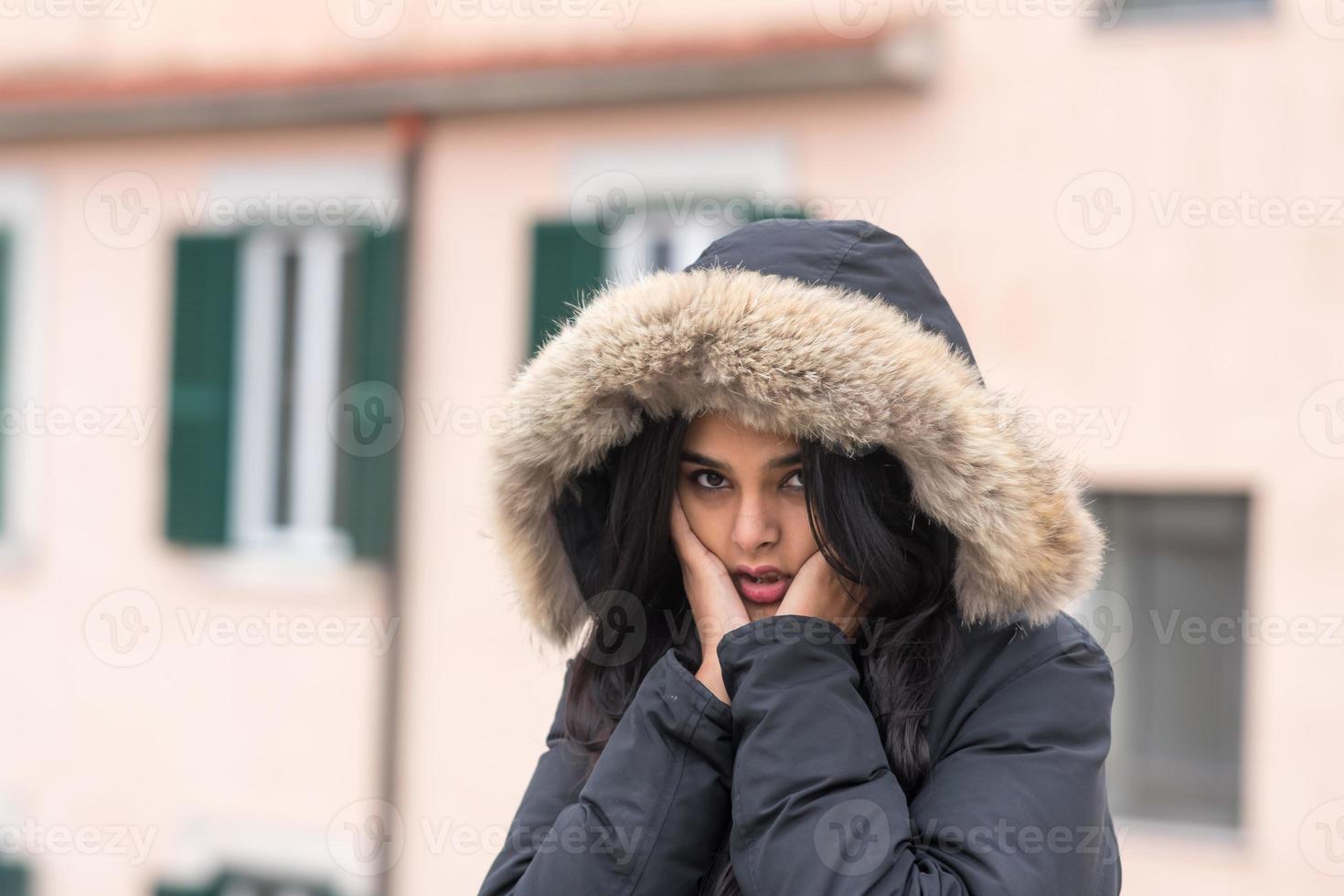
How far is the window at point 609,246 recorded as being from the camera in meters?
6.42

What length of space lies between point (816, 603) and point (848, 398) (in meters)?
0.29

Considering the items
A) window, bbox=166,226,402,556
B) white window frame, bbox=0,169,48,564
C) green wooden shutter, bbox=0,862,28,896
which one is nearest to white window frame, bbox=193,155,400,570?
window, bbox=166,226,402,556

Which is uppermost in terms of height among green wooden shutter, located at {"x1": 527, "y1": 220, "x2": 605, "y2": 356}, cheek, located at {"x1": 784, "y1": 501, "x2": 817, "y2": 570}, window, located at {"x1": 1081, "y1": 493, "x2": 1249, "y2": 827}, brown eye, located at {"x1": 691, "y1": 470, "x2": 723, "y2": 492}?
green wooden shutter, located at {"x1": 527, "y1": 220, "x2": 605, "y2": 356}

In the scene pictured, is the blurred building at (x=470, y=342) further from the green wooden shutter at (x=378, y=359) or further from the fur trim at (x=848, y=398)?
the fur trim at (x=848, y=398)

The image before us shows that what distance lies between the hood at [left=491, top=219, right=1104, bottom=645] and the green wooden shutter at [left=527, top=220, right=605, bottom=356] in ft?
14.7

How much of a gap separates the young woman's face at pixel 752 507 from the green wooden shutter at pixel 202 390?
5.88 metres

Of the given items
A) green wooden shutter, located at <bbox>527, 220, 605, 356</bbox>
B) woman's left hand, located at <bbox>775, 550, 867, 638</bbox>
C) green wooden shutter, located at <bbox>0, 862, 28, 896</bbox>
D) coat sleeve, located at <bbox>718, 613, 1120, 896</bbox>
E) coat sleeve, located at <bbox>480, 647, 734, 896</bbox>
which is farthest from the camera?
green wooden shutter, located at <bbox>0, 862, 28, 896</bbox>

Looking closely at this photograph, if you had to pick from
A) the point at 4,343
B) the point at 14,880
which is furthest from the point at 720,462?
the point at 14,880

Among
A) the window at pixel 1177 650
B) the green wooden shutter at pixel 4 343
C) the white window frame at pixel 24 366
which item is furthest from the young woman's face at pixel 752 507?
the green wooden shutter at pixel 4 343

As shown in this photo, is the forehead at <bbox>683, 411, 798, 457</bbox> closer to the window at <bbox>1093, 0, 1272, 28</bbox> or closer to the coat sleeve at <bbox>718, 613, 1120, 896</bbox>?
the coat sleeve at <bbox>718, 613, 1120, 896</bbox>

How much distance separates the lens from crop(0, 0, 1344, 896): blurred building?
556 centimetres

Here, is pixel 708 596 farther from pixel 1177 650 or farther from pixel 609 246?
pixel 609 246

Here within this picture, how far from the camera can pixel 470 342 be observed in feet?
22.6

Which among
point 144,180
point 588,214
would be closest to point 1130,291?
point 588,214
